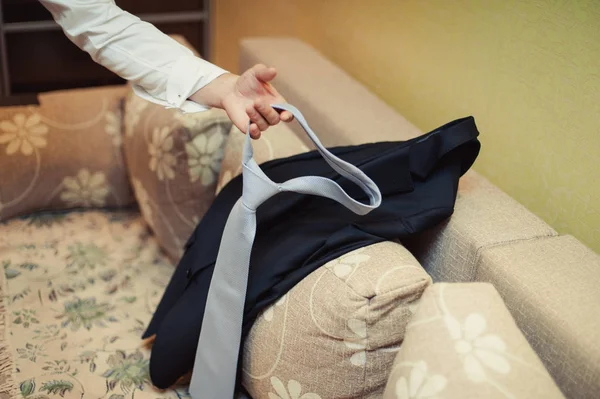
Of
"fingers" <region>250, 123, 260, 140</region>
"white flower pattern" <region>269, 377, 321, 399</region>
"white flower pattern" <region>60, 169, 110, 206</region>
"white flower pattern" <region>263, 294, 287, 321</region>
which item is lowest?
"white flower pattern" <region>60, 169, 110, 206</region>

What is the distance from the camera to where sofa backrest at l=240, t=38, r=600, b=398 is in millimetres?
875

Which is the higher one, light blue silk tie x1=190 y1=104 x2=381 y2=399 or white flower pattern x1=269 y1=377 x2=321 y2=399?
light blue silk tie x1=190 y1=104 x2=381 y2=399

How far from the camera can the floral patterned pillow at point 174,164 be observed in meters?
1.51

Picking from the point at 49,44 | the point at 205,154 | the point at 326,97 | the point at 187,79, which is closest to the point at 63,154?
the point at 205,154

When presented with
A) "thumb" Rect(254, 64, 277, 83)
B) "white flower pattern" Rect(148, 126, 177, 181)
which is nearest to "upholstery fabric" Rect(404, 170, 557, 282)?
"thumb" Rect(254, 64, 277, 83)

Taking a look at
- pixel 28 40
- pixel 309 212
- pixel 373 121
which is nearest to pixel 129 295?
pixel 309 212

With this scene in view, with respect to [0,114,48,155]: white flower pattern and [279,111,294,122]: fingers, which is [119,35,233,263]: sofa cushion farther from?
[279,111,294,122]: fingers

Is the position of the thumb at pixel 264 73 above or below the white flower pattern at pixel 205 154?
above

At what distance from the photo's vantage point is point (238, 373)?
117 cm

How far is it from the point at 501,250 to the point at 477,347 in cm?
22

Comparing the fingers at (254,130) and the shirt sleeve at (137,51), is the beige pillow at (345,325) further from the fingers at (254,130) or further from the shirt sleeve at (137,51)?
the shirt sleeve at (137,51)

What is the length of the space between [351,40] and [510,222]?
0.88 meters

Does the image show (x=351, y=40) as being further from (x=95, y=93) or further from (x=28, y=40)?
(x=28, y=40)

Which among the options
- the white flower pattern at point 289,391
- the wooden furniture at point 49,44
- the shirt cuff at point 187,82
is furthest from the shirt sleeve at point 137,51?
the wooden furniture at point 49,44
